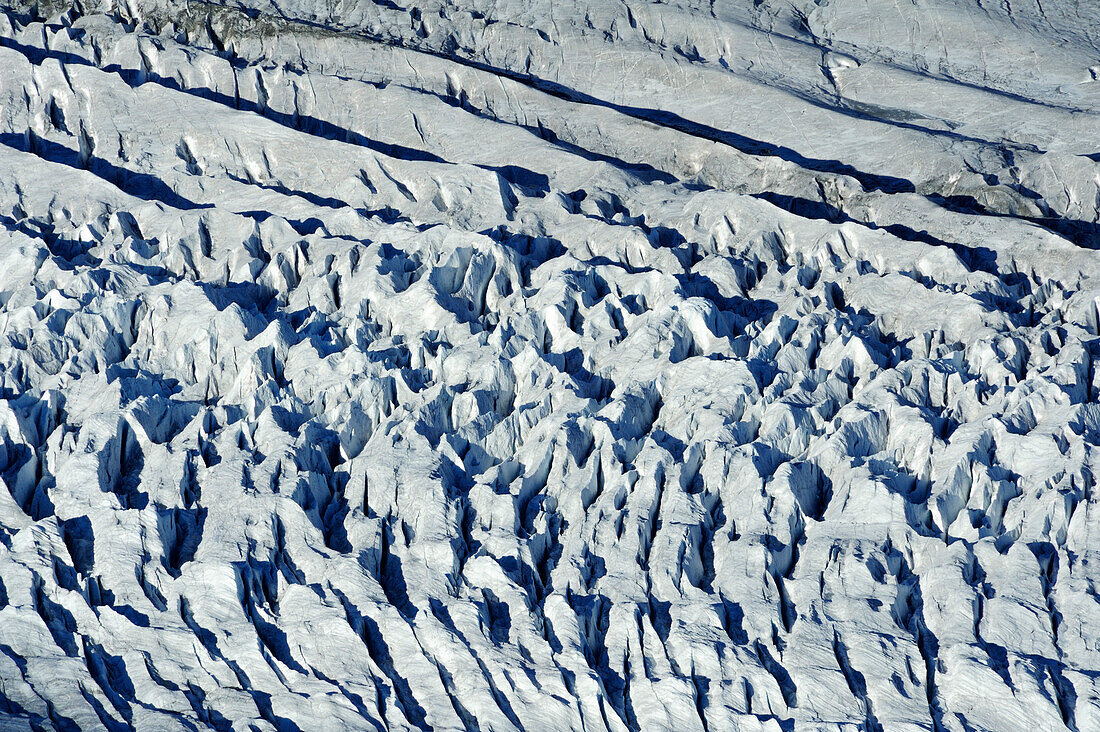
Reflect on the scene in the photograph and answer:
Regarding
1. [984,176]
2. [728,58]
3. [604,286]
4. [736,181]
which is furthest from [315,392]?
[728,58]

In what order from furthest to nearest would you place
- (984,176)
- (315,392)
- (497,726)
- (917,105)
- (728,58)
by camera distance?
(728,58) → (917,105) → (984,176) → (315,392) → (497,726)

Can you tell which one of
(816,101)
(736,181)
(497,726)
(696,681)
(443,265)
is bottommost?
(497,726)

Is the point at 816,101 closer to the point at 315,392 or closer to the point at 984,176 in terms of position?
the point at 984,176

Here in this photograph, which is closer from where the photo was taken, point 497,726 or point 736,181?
point 497,726

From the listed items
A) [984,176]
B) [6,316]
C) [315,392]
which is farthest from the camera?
[984,176]

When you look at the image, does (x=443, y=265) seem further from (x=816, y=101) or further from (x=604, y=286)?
(x=816, y=101)

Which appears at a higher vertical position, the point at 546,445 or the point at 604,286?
the point at 604,286
